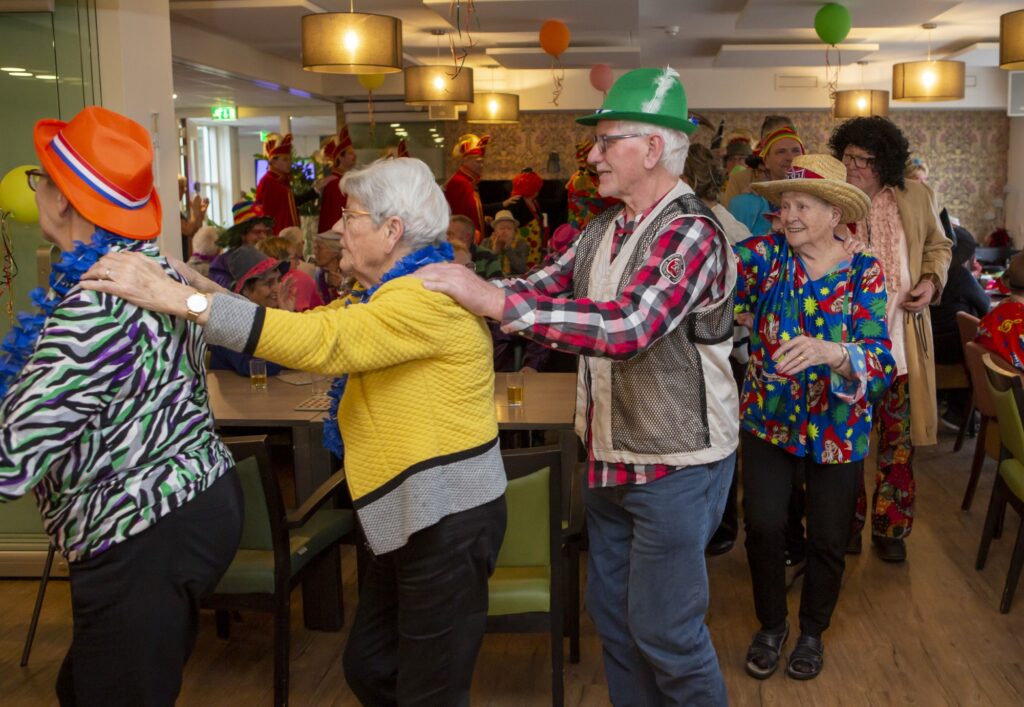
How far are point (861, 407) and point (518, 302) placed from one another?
1.63 meters

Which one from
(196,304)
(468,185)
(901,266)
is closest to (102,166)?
(196,304)

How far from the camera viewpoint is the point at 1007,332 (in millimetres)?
4426

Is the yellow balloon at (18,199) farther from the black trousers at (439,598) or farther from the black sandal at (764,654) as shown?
the black sandal at (764,654)

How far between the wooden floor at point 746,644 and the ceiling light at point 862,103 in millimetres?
6365

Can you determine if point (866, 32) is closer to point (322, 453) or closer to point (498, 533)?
point (322, 453)

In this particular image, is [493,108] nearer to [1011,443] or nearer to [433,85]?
[433,85]

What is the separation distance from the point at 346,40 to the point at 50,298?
3.87 metres

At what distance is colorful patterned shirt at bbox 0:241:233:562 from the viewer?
1937mm

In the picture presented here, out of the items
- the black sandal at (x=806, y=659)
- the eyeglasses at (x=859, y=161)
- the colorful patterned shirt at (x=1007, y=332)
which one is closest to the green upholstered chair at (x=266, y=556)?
the black sandal at (x=806, y=659)

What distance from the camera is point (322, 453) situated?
12.9ft

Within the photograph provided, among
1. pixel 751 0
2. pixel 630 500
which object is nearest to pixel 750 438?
pixel 630 500

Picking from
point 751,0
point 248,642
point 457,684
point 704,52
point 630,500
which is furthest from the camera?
point 704,52

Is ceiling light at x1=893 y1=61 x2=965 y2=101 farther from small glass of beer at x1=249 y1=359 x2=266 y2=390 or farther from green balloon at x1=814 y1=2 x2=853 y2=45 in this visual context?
small glass of beer at x1=249 y1=359 x2=266 y2=390

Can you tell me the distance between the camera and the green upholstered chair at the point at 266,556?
311cm
